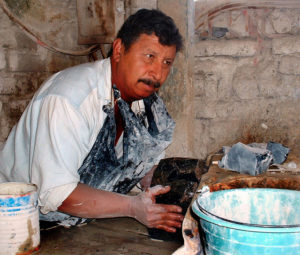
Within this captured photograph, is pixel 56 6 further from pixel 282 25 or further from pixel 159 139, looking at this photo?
pixel 282 25

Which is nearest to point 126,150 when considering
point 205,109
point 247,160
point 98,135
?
point 98,135

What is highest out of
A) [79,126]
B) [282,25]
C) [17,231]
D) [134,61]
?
[282,25]

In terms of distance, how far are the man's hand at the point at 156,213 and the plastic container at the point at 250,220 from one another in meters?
0.51

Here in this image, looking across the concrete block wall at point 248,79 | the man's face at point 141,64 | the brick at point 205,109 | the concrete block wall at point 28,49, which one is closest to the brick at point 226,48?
the concrete block wall at point 248,79

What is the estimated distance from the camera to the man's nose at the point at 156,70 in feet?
6.53

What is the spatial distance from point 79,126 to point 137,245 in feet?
2.26

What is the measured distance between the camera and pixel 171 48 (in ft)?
6.63

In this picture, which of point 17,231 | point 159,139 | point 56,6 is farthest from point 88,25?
point 17,231

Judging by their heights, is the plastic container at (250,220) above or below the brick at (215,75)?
below

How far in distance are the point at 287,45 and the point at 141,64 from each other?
1.16m

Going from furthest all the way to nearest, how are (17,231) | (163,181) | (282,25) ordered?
(282,25), (163,181), (17,231)

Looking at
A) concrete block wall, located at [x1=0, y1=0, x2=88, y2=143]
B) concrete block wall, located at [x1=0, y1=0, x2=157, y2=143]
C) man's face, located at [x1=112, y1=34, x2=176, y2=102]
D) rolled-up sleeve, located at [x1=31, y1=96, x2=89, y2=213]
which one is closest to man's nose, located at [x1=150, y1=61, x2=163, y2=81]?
man's face, located at [x1=112, y1=34, x2=176, y2=102]

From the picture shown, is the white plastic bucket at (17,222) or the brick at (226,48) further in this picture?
the brick at (226,48)

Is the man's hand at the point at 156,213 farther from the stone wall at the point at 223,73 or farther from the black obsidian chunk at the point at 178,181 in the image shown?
Answer: the stone wall at the point at 223,73
